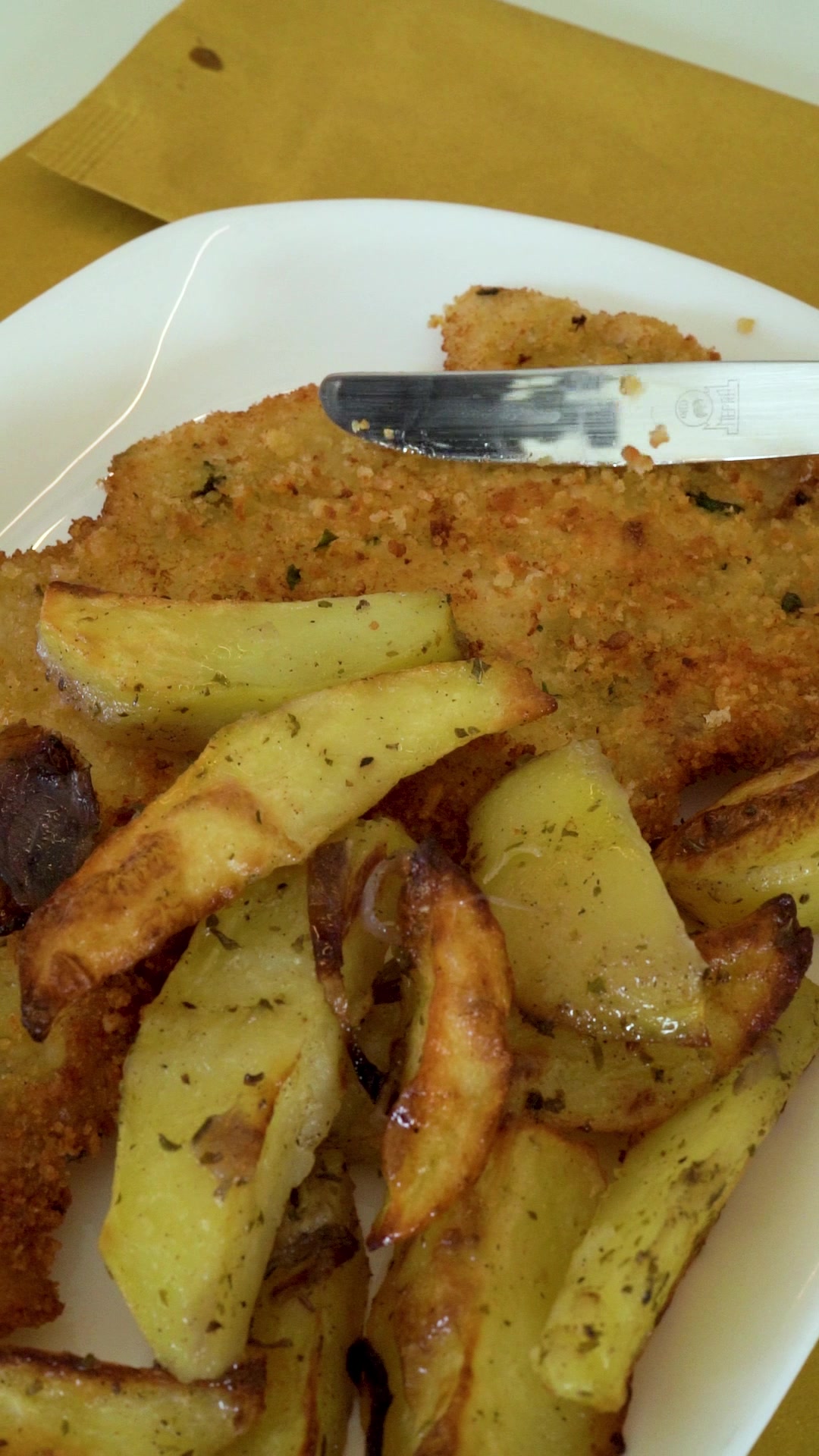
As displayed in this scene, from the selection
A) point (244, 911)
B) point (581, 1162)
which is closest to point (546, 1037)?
point (581, 1162)

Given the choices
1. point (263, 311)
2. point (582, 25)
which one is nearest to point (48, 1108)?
point (263, 311)

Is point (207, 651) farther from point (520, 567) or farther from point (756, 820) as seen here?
point (756, 820)

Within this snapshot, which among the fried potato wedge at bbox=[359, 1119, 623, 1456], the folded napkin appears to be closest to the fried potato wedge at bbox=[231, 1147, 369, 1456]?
the fried potato wedge at bbox=[359, 1119, 623, 1456]

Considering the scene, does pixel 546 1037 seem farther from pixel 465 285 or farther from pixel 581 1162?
pixel 465 285

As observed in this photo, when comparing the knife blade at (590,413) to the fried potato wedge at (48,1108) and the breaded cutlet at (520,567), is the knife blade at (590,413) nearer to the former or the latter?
the breaded cutlet at (520,567)

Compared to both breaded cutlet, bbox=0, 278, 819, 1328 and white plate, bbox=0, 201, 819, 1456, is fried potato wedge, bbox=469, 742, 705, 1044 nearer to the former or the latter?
breaded cutlet, bbox=0, 278, 819, 1328
